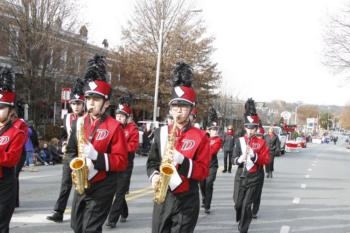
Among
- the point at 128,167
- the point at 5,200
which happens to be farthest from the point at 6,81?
the point at 128,167

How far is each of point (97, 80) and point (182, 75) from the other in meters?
0.89

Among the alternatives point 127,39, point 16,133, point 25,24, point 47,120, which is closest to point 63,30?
point 25,24

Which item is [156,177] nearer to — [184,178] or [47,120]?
[184,178]

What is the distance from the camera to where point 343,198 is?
1427 cm

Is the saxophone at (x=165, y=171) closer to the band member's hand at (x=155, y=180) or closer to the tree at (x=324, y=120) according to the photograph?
the band member's hand at (x=155, y=180)

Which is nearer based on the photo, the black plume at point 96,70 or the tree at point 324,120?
the black plume at point 96,70

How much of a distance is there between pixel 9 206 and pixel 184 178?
1870mm

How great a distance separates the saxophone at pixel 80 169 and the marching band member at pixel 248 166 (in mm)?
4139

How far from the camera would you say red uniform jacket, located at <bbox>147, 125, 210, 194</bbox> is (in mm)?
4746

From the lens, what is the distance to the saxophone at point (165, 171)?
4.53m

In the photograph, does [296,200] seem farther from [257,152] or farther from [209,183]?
[257,152]

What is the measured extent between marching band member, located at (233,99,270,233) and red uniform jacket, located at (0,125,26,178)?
4.24 meters

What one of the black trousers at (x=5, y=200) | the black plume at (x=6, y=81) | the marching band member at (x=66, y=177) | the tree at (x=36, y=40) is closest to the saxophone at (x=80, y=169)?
the black trousers at (x=5, y=200)

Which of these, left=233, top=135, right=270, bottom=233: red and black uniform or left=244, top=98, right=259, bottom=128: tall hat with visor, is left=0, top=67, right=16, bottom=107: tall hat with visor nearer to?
left=233, top=135, right=270, bottom=233: red and black uniform
